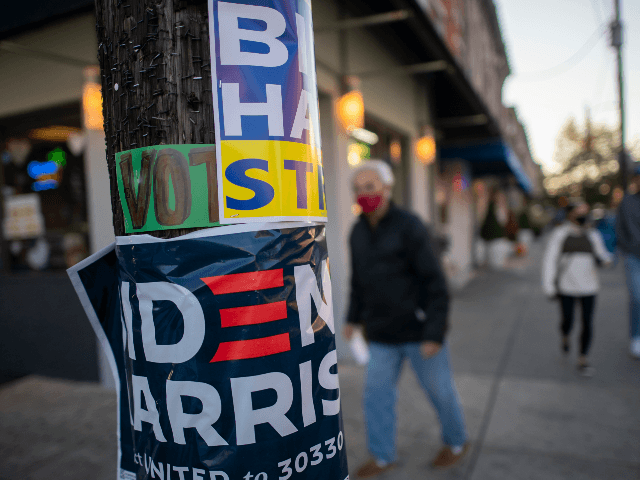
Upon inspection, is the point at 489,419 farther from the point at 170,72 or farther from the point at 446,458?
the point at 170,72

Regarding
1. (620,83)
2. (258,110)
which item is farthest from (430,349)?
(620,83)

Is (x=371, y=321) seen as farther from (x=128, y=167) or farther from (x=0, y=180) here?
(x=0, y=180)

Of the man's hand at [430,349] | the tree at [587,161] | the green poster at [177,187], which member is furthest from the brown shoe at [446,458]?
the tree at [587,161]

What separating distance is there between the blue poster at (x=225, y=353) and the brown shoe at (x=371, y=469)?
1.92 m

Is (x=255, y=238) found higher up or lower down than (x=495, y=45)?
lower down

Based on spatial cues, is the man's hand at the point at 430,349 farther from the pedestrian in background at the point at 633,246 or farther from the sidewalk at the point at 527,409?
the pedestrian in background at the point at 633,246

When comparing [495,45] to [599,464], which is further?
[495,45]

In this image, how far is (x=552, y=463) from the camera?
10.4 feet

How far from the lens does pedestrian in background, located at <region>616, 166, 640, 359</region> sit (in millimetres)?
5348

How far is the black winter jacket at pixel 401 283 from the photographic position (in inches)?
114

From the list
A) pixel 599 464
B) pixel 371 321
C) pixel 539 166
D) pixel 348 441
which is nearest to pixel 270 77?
pixel 371 321

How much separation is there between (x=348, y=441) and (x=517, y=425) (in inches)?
54.3

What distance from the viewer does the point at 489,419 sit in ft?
12.8

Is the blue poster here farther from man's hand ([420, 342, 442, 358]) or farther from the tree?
the tree
